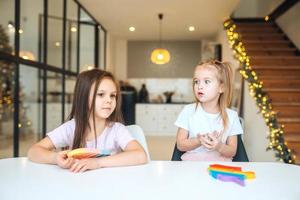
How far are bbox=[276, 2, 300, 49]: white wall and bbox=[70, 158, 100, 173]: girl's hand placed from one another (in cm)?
500

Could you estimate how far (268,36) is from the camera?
5.66 m

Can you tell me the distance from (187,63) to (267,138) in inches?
209

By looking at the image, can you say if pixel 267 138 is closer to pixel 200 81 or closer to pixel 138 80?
pixel 200 81

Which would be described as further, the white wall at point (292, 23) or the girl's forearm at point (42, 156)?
the white wall at point (292, 23)

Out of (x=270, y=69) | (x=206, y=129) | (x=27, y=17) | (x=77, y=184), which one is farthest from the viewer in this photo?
(x=270, y=69)

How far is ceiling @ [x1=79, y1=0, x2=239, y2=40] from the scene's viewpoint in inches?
207

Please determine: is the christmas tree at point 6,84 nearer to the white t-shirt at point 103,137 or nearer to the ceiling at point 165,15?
the white t-shirt at point 103,137

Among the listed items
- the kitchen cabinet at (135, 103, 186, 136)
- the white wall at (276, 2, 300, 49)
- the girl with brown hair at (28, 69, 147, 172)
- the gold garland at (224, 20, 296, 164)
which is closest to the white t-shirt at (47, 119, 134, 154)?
the girl with brown hair at (28, 69, 147, 172)

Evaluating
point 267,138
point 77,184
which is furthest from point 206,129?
point 267,138

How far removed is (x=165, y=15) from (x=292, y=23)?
7.62 feet

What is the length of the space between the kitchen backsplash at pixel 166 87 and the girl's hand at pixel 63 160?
7486mm

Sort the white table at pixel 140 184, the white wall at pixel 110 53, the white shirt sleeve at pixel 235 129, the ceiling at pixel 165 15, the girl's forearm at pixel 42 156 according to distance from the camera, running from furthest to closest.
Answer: the white wall at pixel 110 53, the ceiling at pixel 165 15, the white shirt sleeve at pixel 235 129, the girl's forearm at pixel 42 156, the white table at pixel 140 184

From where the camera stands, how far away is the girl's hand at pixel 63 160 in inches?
41.2

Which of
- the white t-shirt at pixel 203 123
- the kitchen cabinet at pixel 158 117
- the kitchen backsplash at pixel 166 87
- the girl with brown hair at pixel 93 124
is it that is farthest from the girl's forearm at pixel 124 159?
the kitchen backsplash at pixel 166 87
